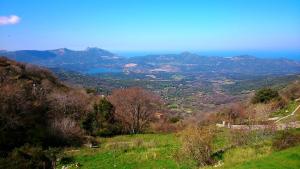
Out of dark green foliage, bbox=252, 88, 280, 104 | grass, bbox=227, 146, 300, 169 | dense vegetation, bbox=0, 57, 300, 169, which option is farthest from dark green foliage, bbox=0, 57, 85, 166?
dark green foliage, bbox=252, 88, 280, 104

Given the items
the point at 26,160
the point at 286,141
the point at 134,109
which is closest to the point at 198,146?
the point at 286,141

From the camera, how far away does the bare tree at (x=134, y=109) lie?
4662 centimetres

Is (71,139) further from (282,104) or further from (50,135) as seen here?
(282,104)

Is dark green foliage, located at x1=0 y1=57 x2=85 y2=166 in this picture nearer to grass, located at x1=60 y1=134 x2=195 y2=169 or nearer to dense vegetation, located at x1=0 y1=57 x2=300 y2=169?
dense vegetation, located at x1=0 y1=57 x2=300 y2=169

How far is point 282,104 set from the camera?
57375 mm

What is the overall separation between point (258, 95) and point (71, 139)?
40944 millimetres

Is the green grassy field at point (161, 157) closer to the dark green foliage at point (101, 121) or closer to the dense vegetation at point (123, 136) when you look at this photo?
the dense vegetation at point (123, 136)

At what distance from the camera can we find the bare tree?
46.6 m

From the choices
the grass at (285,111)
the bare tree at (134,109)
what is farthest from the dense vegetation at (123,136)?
the grass at (285,111)

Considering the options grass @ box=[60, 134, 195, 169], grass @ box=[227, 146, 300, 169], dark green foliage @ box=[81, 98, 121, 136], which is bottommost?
dark green foliage @ box=[81, 98, 121, 136]

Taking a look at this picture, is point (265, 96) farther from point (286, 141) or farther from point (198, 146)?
point (198, 146)

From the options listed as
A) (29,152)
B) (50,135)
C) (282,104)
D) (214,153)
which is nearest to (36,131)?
(50,135)

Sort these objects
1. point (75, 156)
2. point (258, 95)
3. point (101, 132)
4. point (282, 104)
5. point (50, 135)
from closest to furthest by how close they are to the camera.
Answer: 1. point (75, 156)
2. point (50, 135)
3. point (101, 132)
4. point (282, 104)
5. point (258, 95)

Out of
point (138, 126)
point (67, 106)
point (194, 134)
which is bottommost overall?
point (138, 126)
